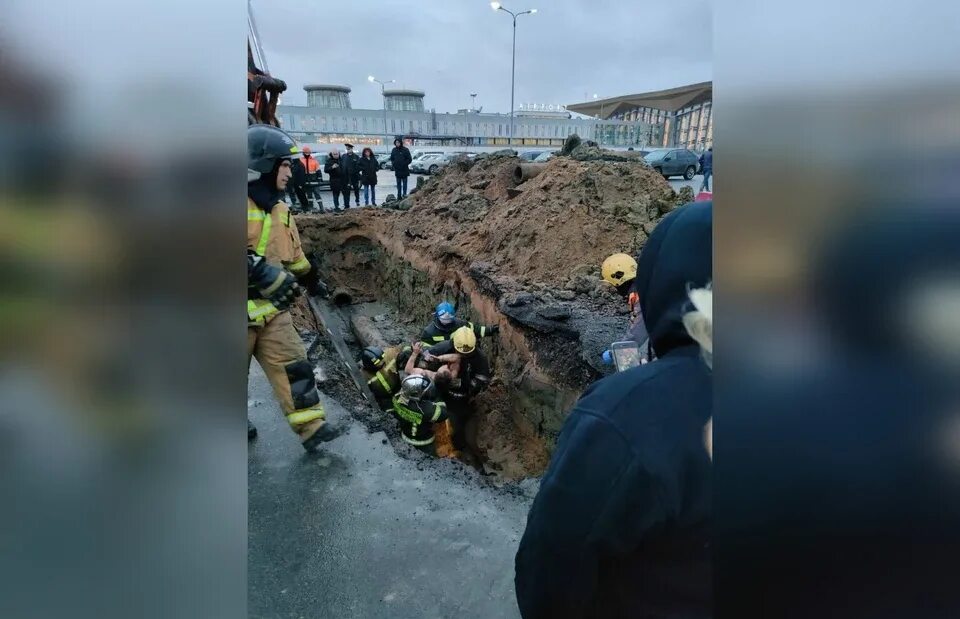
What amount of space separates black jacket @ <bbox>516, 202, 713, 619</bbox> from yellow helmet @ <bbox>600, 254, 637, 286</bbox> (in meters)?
4.99

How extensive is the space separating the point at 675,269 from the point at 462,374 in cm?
566

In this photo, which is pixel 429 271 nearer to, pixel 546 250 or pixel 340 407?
pixel 546 250

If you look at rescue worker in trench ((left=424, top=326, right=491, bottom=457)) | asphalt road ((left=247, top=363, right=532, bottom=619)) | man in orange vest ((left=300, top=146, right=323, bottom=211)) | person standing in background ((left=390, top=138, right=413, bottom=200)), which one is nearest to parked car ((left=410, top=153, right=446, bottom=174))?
person standing in background ((left=390, top=138, right=413, bottom=200))

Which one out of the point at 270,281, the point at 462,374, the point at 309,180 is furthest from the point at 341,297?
the point at 270,281

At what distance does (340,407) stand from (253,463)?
1.03 metres

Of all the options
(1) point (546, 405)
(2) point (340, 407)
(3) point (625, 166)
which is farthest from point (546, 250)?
(2) point (340, 407)

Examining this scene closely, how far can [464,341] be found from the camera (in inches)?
257

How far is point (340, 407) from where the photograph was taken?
4.48m

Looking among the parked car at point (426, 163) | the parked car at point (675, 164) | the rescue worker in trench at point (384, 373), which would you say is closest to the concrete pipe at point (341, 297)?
the rescue worker in trench at point (384, 373)

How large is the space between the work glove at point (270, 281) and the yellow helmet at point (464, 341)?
3.12 meters

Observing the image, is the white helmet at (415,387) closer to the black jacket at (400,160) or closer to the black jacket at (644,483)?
the black jacket at (644,483)

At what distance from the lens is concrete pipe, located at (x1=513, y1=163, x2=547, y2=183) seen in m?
11.6

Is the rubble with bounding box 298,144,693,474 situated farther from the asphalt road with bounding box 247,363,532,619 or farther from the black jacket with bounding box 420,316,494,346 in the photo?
the asphalt road with bounding box 247,363,532,619

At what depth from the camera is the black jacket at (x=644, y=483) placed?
1.02 metres
